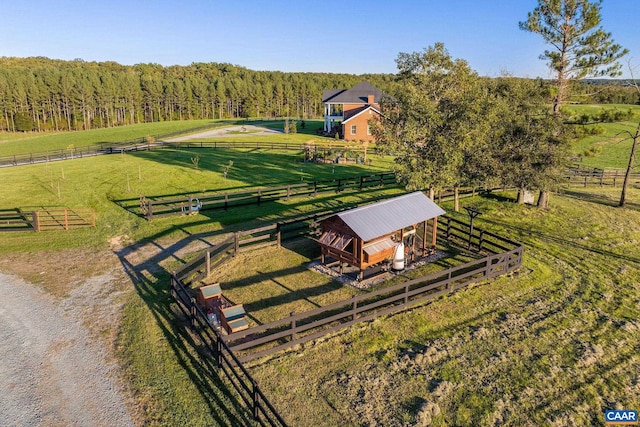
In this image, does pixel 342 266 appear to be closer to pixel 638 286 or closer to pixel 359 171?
pixel 638 286

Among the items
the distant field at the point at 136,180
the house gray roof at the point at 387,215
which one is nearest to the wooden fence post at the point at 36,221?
the distant field at the point at 136,180

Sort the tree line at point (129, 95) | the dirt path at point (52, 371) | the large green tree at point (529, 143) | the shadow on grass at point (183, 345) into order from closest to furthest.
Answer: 1. the dirt path at point (52, 371)
2. the shadow on grass at point (183, 345)
3. the large green tree at point (529, 143)
4. the tree line at point (129, 95)

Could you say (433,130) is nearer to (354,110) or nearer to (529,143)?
(529,143)

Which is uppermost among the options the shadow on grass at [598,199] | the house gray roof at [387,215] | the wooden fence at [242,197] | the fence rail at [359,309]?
the house gray roof at [387,215]

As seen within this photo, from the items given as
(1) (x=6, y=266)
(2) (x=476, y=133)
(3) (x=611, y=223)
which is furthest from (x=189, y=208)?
(3) (x=611, y=223)

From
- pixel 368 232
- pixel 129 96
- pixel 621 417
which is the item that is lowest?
pixel 621 417

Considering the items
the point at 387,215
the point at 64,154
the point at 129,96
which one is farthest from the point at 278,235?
the point at 129,96

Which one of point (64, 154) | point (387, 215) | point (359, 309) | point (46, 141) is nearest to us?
point (359, 309)

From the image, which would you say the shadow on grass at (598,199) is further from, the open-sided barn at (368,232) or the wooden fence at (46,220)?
the wooden fence at (46,220)
